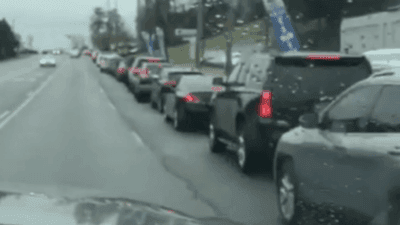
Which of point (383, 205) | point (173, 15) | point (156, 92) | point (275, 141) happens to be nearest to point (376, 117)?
point (383, 205)

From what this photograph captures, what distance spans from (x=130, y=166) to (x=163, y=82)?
810 cm

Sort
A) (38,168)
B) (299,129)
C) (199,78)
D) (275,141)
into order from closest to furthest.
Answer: (299,129), (275,141), (38,168), (199,78)

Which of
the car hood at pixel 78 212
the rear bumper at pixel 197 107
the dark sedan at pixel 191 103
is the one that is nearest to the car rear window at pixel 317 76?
the car hood at pixel 78 212

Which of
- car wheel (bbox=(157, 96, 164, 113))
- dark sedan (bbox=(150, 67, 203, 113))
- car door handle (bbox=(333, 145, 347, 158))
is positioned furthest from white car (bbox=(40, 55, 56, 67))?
car door handle (bbox=(333, 145, 347, 158))

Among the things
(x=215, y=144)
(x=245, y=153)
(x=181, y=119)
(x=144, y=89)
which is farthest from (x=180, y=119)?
(x=144, y=89)

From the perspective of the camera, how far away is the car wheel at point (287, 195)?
5434 mm

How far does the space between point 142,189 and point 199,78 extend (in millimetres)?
7372

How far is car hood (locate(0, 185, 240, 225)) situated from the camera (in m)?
2.75

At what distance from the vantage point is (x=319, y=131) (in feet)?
16.6

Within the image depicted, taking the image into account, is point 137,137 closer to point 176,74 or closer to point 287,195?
point 176,74

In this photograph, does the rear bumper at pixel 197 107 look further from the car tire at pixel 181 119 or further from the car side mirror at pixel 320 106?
the car side mirror at pixel 320 106

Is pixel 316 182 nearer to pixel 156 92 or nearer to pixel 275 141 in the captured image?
pixel 275 141

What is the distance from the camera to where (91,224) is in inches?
109

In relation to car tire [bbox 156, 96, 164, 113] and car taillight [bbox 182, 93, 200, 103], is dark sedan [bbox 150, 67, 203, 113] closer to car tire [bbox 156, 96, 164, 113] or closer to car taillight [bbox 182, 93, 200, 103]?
car tire [bbox 156, 96, 164, 113]
